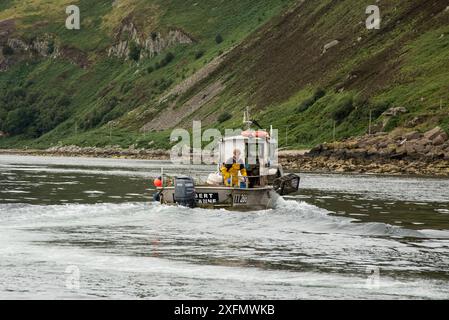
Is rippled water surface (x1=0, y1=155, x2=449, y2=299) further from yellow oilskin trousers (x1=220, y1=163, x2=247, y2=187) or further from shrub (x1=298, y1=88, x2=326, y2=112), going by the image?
shrub (x1=298, y1=88, x2=326, y2=112)

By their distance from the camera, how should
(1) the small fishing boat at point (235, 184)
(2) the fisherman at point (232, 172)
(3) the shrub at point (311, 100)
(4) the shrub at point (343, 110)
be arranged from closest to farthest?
(1) the small fishing boat at point (235, 184) → (2) the fisherman at point (232, 172) → (4) the shrub at point (343, 110) → (3) the shrub at point (311, 100)

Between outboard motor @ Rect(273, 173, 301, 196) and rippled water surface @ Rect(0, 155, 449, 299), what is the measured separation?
11.6 feet

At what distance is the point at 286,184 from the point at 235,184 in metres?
8.88

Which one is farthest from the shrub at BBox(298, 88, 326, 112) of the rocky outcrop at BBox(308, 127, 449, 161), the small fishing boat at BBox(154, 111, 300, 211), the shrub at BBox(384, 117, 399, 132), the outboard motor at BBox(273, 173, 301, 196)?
the small fishing boat at BBox(154, 111, 300, 211)

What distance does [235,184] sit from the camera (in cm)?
5394

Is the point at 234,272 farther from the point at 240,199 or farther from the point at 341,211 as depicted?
the point at 341,211

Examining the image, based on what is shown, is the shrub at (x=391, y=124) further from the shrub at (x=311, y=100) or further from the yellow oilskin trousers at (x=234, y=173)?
the yellow oilskin trousers at (x=234, y=173)

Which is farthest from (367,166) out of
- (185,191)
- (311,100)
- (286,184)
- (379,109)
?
(185,191)

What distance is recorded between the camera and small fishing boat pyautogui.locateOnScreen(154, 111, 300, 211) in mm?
51469

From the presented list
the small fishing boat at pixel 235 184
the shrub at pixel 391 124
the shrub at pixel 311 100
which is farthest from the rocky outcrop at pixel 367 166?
the small fishing boat at pixel 235 184

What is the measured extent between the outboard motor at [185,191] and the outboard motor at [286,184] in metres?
12.0

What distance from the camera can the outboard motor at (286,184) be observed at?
203 feet

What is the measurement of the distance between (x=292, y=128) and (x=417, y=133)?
1873 inches
